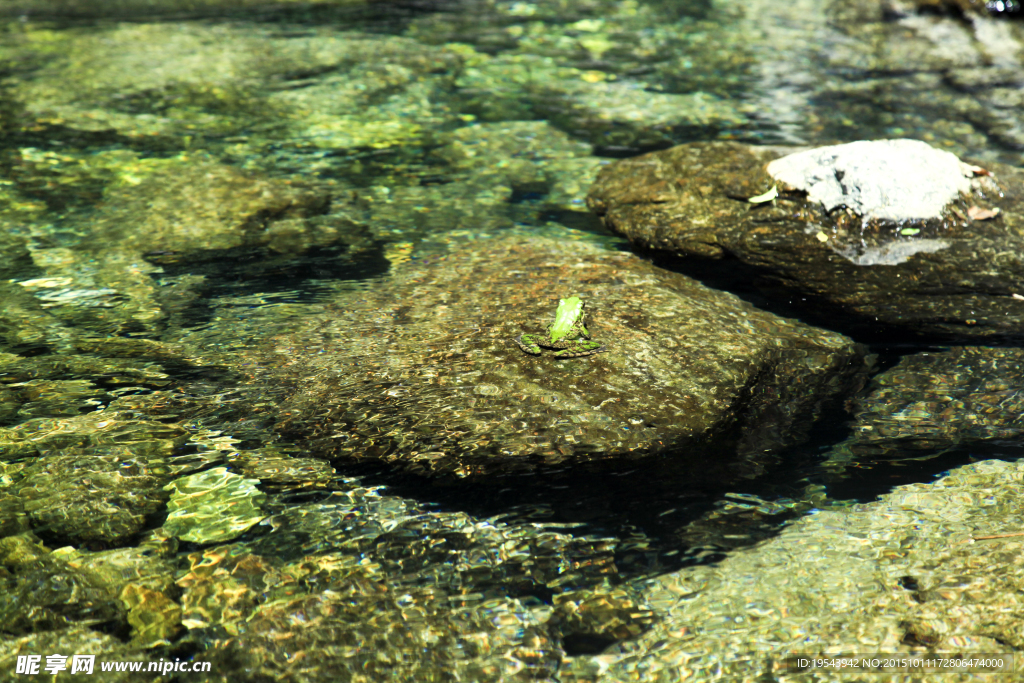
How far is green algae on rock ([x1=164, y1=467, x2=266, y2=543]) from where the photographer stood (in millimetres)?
3006

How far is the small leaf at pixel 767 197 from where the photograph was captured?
502cm

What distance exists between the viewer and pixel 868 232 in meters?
4.75

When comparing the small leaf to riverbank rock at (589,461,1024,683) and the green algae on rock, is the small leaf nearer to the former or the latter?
riverbank rock at (589,461,1024,683)

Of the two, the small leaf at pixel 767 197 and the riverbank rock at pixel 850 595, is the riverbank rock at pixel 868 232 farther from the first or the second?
the riverbank rock at pixel 850 595

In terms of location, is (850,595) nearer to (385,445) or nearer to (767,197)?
(385,445)

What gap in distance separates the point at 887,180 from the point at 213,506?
14.3 ft

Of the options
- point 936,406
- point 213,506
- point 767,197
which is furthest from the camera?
point 767,197

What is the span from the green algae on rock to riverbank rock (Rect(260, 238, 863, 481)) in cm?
37

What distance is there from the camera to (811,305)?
14.9 feet

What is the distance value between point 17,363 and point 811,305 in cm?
442

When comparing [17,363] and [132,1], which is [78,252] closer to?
[17,363]

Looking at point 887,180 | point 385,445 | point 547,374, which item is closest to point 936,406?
point 887,180

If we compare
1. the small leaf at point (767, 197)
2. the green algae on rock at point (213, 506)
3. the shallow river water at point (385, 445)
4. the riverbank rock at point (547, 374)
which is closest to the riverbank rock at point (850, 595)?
the shallow river water at point (385, 445)

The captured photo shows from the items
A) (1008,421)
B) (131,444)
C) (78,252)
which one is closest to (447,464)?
(131,444)
